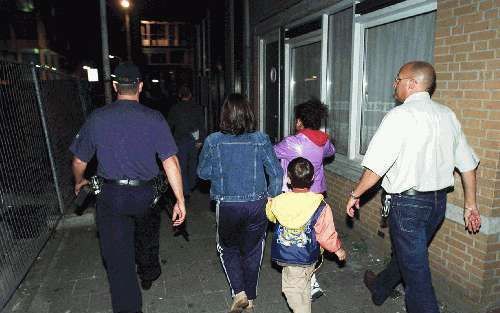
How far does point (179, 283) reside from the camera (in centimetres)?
406

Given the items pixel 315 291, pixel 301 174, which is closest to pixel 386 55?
pixel 301 174

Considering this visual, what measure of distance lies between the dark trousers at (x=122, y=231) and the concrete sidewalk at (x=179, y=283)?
21.0 inches

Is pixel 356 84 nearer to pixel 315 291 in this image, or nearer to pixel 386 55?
pixel 386 55

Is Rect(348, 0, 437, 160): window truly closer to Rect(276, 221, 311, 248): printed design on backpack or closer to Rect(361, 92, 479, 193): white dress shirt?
Rect(361, 92, 479, 193): white dress shirt

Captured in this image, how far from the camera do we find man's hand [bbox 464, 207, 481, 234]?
3.07m

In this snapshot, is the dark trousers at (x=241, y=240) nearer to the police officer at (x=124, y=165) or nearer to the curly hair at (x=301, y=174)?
the police officer at (x=124, y=165)

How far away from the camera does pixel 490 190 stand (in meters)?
3.10

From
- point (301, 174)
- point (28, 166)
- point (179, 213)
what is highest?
point (301, 174)

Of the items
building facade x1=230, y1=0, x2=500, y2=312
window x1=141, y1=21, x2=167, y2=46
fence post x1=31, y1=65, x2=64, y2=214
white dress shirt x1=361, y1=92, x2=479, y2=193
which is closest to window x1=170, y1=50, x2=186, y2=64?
window x1=141, y1=21, x2=167, y2=46

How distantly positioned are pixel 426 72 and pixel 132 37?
1957cm

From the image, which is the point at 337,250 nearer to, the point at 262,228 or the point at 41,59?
the point at 262,228

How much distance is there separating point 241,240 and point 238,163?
713 millimetres

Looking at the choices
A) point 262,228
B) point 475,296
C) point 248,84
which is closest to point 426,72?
point 262,228

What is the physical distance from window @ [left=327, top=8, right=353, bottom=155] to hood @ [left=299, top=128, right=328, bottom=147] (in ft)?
5.92
